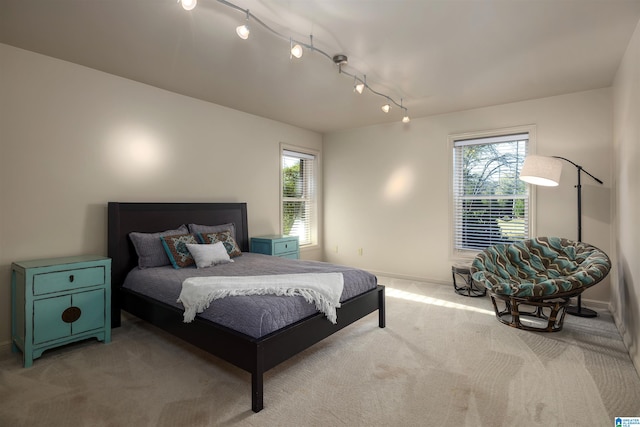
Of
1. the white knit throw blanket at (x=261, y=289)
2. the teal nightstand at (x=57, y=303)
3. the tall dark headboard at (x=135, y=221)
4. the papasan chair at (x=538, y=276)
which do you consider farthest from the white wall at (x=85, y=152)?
the papasan chair at (x=538, y=276)

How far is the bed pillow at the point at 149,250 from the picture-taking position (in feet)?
10.7

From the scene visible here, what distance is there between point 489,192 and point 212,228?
12.2 ft

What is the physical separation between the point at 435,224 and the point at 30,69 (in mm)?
4905

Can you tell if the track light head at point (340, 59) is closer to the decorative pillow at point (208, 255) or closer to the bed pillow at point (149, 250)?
the decorative pillow at point (208, 255)

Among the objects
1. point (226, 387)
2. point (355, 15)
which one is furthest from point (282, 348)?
point (355, 15)

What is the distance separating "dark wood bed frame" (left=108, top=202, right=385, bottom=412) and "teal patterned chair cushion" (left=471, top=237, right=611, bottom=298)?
1.21m

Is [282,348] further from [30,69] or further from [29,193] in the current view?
[30,69]

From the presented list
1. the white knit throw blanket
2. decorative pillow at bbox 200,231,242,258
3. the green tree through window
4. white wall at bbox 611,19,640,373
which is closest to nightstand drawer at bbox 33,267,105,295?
the white knit throw blanket

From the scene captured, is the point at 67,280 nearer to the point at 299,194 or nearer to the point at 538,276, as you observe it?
the point at 299,194

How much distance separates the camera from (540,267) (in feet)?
11.7

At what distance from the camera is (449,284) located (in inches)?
188

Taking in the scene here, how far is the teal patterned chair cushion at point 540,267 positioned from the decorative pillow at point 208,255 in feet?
8.52

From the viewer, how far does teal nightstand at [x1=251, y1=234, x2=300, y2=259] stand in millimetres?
4434

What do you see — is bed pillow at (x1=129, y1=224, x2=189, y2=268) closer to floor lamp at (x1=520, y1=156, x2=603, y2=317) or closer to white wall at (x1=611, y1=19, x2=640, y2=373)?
floor lamp at (x1=520, y1=156, x2=603, y2=317)
